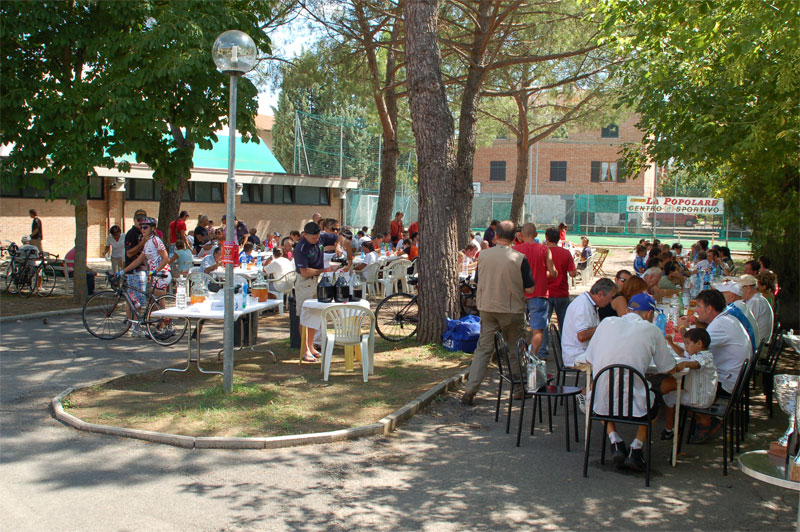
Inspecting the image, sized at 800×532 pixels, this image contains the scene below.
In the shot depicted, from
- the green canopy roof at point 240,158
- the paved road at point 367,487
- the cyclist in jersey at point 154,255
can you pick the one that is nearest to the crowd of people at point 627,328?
the paved road at point 367,487

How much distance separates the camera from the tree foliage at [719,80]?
25.3 ft

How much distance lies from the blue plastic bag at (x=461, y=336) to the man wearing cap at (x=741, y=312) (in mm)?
3176

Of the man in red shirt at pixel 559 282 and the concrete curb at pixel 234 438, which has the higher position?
the man in red shirt at pixel 559 282

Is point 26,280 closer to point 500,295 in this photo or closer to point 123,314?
point 123,314

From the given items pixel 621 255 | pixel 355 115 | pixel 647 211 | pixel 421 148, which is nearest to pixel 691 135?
pixel 421 148

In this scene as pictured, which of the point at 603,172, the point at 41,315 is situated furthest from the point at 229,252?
the point at 603,172

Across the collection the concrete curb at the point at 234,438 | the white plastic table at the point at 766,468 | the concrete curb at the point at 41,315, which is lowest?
the concrete curb at the point at 234,438

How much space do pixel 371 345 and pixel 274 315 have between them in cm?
515

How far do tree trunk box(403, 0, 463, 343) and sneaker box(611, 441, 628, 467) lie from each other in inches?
179

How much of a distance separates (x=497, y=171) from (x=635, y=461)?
46.5 meters

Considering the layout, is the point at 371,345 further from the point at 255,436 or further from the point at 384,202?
the point at 384,202

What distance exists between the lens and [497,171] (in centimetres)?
5091

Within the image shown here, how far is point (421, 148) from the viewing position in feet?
32.6

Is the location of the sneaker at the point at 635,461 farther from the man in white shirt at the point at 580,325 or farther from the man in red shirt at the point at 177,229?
the man in red shirt at the point at 177,229
